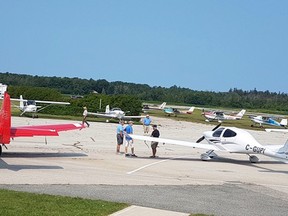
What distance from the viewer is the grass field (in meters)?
10.4

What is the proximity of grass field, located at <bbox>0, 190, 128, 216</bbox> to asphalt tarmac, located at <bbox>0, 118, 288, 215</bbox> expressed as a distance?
3.10ft

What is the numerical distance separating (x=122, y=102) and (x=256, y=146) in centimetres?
4156

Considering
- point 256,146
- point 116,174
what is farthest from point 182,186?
point 256,146

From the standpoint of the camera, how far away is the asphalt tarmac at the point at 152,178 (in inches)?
513

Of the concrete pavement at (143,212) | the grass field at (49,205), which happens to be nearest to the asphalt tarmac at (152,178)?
the concrete pavement at (143,212)

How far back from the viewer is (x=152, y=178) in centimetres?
1728

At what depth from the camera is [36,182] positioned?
48.0ft

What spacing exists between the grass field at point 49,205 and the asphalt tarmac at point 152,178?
945mm

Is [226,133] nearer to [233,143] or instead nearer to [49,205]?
[233,143]

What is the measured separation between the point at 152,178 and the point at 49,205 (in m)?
6.63

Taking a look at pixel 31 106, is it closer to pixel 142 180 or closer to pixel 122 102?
pixel 122 102

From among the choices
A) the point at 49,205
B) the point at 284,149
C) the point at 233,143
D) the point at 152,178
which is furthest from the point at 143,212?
the point at 233,143

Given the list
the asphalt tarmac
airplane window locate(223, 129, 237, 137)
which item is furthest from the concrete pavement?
airplane window locate(223, 129, 237, 137)

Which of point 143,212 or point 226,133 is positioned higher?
point 226,133
